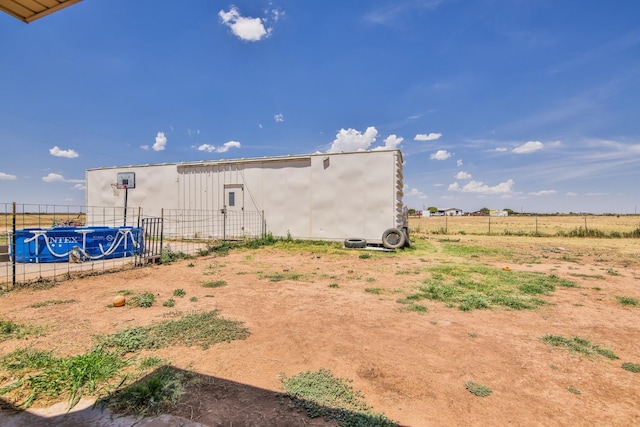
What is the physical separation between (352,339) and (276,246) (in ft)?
33.5

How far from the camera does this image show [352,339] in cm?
378

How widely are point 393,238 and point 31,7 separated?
12.5 metres

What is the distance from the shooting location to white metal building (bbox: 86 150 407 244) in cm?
1384

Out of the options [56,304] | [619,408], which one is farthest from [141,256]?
[619,408]

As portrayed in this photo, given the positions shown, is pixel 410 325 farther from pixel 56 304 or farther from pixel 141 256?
pixel 141 256

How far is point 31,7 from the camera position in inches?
94.3

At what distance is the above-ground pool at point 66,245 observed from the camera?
865 centimetres

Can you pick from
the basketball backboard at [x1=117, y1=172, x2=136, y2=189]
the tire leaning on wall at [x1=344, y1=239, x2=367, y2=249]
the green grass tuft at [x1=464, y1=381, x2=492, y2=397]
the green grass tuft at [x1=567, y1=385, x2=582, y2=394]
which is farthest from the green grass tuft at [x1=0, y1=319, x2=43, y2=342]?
the basketball backboard at [x1=117, y1=172, x2=136, y2=189]

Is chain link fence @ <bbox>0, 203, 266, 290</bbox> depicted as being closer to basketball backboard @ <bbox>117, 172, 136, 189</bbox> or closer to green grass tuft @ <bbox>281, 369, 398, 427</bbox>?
green grass tuft @ <bbox>281, 369, 398, 427</bbox>

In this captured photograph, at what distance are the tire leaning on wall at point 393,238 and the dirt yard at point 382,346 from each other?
5586 millimetres

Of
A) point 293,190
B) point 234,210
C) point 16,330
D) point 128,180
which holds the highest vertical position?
point 128,180

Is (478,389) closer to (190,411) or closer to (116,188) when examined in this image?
(190,411)

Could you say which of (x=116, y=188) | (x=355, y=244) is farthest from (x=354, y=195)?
(x=116, y=188)

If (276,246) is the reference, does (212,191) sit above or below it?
above
